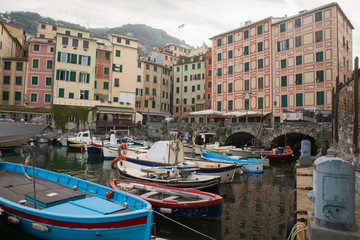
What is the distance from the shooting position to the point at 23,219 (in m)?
6.41

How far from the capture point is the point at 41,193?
7.57m

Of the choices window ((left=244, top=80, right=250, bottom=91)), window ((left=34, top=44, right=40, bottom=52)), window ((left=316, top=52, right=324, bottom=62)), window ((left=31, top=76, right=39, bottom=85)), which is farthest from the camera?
window ((left=34, top=44, right=40, bottom=52))

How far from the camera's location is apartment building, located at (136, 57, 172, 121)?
56156 millimetres

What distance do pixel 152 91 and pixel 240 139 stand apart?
27.7 m

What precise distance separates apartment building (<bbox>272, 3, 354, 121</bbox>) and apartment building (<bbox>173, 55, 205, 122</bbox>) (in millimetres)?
21039

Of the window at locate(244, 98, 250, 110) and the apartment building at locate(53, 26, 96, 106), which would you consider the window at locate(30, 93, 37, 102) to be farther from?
the window at locate(244, 98, 250, 110)

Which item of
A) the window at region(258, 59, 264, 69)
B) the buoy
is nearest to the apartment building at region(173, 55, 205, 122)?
the window at region(258, 59, 264, 69)

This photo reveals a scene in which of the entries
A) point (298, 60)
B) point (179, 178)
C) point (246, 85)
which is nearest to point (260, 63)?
point (246, 85)

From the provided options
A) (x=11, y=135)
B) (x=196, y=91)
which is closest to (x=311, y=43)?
(x=196, y=91)

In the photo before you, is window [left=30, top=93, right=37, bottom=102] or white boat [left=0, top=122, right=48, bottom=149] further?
window [left=30, top=93, right=37, bottom=102]

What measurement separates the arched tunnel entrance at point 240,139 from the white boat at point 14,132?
25673 millimetres

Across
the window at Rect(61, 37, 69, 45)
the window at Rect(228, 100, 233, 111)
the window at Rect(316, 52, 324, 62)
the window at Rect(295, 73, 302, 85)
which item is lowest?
the window at Rect(228, 100, 233, 111)

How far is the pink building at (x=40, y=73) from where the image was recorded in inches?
1716

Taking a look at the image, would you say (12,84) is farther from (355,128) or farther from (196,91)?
(355,128)
